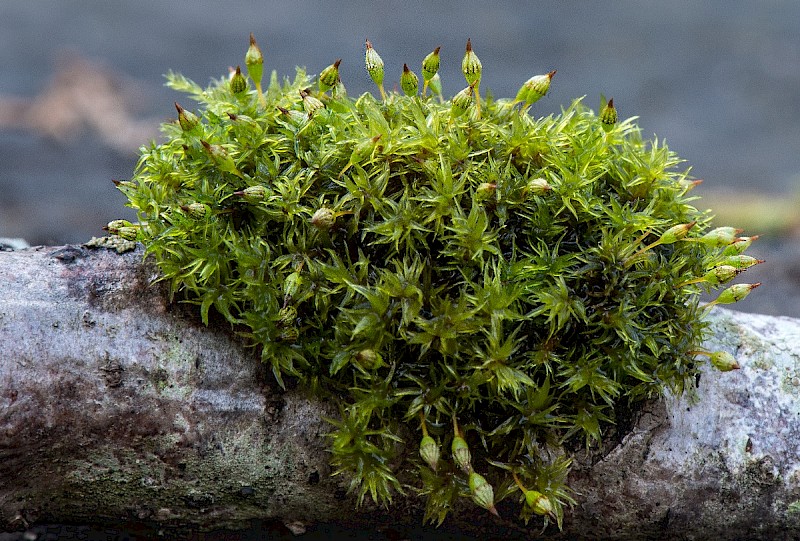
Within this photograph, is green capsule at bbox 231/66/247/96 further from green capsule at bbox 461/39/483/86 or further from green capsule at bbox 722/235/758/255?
green capsule at bbox 722/235/758/255

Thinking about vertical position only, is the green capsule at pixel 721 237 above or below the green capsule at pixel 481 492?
above

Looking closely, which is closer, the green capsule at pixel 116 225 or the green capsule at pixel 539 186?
the green capsule at pixel 539 186

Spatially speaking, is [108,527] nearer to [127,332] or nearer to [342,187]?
[127,332]

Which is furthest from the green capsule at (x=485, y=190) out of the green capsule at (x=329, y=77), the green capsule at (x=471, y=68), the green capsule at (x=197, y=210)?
the green capsule at (x=197, y=210)

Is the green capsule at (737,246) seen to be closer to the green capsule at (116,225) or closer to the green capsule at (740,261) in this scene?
the green capsule at (740,261)

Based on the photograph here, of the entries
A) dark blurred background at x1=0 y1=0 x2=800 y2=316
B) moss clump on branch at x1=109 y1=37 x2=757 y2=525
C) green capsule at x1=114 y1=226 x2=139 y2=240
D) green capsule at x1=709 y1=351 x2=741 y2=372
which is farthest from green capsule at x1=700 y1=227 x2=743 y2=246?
dark blurred background at x1=0 y1=0 x2=800 y2=316

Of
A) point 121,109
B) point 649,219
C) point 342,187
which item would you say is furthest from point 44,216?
point 649,219
